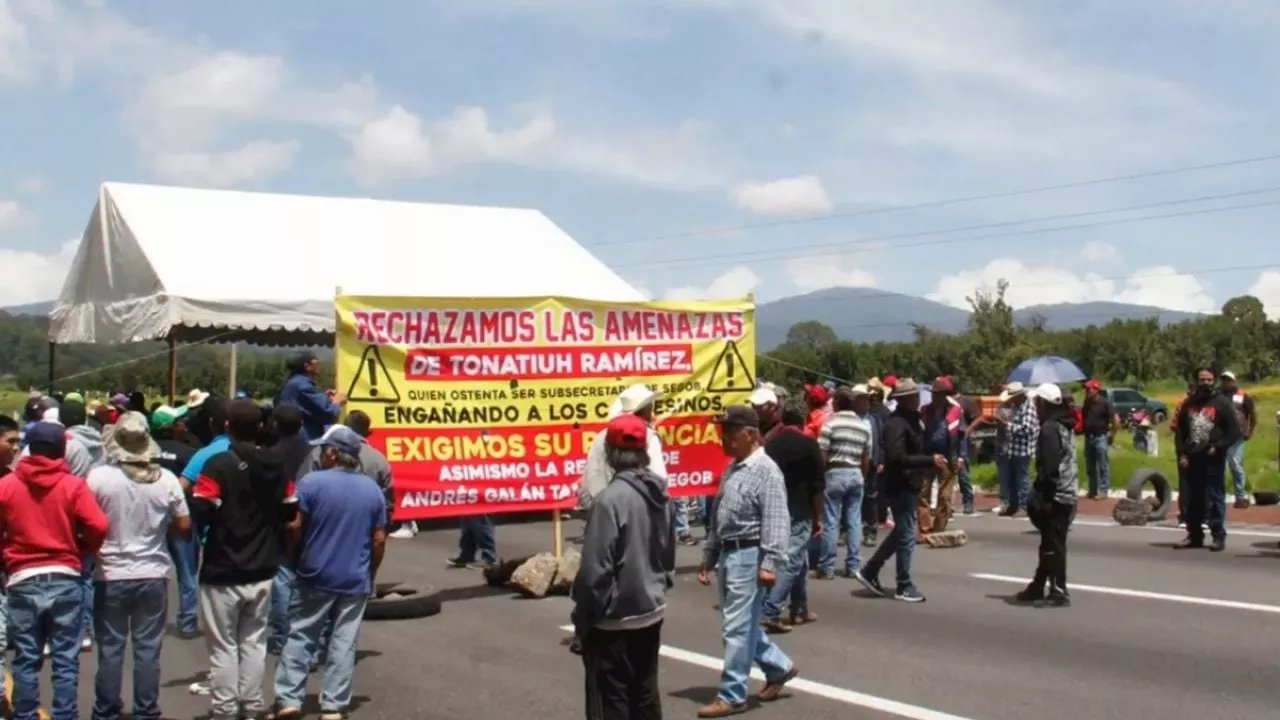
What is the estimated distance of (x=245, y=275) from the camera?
17938 millimetres

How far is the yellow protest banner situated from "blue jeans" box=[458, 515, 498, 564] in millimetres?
1439

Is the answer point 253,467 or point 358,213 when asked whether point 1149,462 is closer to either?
point 358,213

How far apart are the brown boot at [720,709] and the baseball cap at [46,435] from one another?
12.6 ft

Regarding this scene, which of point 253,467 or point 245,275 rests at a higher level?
point 245,275

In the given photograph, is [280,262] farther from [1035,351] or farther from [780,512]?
Result: [1035,351]

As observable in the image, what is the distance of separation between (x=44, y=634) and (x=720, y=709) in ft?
12.3

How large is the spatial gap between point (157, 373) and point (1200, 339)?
238 ft

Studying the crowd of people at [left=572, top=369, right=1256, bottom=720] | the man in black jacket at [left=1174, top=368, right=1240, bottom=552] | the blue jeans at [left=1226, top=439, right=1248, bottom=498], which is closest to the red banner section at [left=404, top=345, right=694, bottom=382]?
the crowd of people at [left=572, top=369, right=1256, bottom=720]

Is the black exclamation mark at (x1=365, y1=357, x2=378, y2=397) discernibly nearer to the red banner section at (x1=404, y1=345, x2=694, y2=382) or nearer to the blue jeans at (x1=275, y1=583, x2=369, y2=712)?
the red banner section at (x1=404, y1=345, x2=694, y2=382)

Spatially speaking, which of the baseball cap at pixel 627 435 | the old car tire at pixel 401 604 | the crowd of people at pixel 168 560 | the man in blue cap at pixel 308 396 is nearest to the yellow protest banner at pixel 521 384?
the old car tire at pixel 401 604

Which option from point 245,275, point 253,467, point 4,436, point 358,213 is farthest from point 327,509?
point 358,213

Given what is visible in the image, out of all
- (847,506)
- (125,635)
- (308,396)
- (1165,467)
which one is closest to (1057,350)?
(1165,467)

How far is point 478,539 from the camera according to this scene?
13.9 metres

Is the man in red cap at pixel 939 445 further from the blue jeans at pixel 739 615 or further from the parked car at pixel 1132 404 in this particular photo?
the parked car at pixel 1132 404
